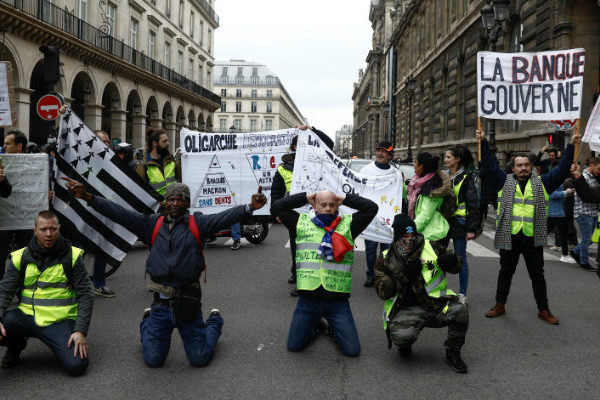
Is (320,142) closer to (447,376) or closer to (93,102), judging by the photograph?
(447,376)

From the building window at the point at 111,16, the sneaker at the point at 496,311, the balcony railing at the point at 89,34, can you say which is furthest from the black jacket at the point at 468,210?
the building window at the point at 111,16

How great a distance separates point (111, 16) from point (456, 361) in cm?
2831

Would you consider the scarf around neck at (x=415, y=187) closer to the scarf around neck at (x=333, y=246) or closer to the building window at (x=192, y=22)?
the scarf around neck at (x=333, y=246)

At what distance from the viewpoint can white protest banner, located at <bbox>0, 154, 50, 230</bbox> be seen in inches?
227

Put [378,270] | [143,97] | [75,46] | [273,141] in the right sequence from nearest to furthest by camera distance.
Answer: [378,270], [273,141], [75,46], [143,97]

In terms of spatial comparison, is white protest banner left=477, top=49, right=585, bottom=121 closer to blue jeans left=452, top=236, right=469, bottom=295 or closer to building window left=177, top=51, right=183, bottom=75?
blue jeans left=452, top=236, right=469, bottom=295

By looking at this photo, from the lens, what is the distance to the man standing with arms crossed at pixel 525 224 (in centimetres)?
566

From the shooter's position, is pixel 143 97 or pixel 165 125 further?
pixel 165 125

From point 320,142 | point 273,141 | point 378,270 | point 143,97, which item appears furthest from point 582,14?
point 143,97

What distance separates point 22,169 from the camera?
5.80 meters

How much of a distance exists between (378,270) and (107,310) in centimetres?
309

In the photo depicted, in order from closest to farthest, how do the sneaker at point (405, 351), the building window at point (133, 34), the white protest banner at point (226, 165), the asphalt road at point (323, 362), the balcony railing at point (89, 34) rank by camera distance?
the asphalt road at point (323, 362), the sneaker at point (405, 351), the white protest banner at point (226, 165), the balcony railing at point (89, 34), the building window at point (133, 34)

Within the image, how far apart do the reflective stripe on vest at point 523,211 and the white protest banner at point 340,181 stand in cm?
139

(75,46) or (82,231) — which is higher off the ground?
(75,46)
